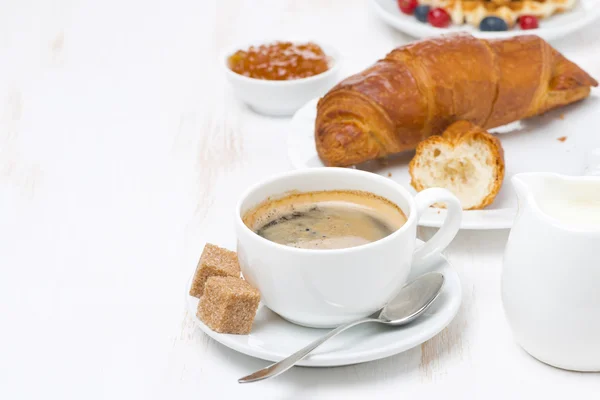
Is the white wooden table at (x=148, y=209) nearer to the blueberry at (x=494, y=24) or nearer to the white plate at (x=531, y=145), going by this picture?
the white plate at (x=531, y=145)

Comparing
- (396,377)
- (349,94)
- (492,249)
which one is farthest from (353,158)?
(396,377)

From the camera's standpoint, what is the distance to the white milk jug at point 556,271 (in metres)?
1.20

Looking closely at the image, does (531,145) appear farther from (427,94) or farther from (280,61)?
(280,61)

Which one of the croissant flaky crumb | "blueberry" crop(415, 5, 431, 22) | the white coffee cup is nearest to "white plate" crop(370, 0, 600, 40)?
"blueberry" crop(415, 5, 431, 22)

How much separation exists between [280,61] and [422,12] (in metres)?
0.71

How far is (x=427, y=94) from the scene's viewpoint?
79.4 inches

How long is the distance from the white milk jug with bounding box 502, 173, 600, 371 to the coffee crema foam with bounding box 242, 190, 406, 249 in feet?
0.74

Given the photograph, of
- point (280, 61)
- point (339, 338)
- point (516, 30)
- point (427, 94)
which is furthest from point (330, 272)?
point (516, 30)

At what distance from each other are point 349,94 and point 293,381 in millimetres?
868

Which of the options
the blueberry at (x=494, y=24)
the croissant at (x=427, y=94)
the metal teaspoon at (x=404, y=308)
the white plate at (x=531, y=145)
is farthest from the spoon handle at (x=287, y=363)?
the blueberry at (x=494, y=24)

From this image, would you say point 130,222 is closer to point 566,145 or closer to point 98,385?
point 98,385

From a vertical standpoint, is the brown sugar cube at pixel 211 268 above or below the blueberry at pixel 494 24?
above

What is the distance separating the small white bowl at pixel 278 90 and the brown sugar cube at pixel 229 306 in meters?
1.07

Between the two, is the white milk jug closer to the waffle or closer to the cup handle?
the cup handle
